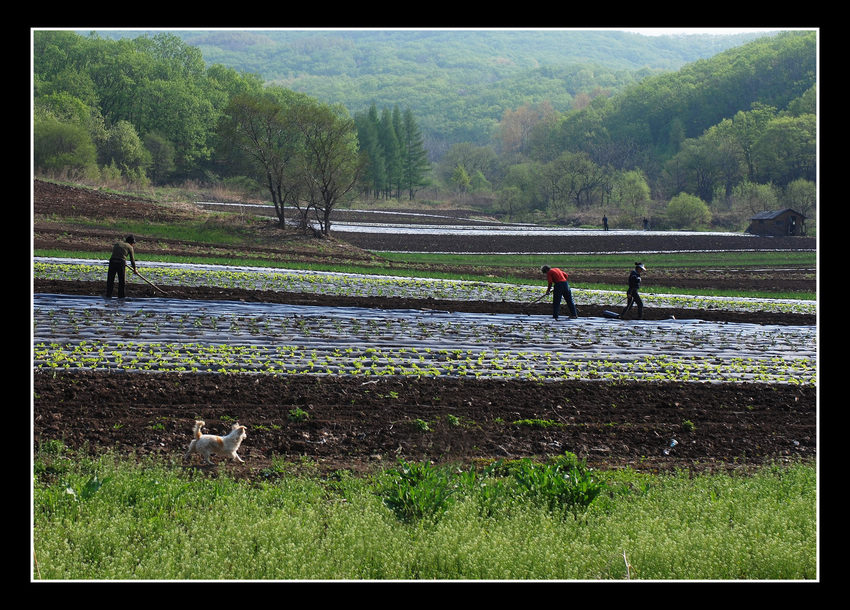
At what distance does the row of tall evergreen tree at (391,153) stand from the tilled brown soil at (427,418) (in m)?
96.3

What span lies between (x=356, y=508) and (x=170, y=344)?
8595 millimetres

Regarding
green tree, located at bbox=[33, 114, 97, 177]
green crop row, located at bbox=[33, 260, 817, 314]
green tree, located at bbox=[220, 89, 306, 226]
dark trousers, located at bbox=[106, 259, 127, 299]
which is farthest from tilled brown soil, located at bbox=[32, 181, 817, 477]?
green tree, located at bbox=[33, 114, 97, 177]

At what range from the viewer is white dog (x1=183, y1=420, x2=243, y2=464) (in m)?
8.63

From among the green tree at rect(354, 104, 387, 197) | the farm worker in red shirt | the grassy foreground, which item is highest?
the green tree at rect(354, 104, 387, 197)

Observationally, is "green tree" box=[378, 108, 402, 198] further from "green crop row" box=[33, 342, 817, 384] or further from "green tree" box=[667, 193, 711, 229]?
"green crop row" box=[33, 342, 817, 384]

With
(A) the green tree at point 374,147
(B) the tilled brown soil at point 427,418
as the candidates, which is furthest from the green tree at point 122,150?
(B) the tilled brown soil at point 427,418

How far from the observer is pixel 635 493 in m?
8.38

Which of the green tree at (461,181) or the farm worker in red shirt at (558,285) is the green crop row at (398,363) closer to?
the farm worker in red shirt at (558,285)

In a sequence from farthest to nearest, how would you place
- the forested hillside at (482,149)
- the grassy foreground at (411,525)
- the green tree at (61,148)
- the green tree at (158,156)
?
the green tree at (158,156) < the forested hillside at (482,149) < the green tree at (61,148) < the grassy foreground at (411,525)

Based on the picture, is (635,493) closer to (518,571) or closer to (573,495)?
(573,495)

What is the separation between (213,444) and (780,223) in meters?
61.7

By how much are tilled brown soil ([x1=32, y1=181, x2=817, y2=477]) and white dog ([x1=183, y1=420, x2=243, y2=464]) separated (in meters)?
0.17

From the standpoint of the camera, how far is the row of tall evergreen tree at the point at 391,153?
361 feet

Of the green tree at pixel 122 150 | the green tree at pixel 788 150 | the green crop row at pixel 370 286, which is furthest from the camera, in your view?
the green tree at pixel 788 150
